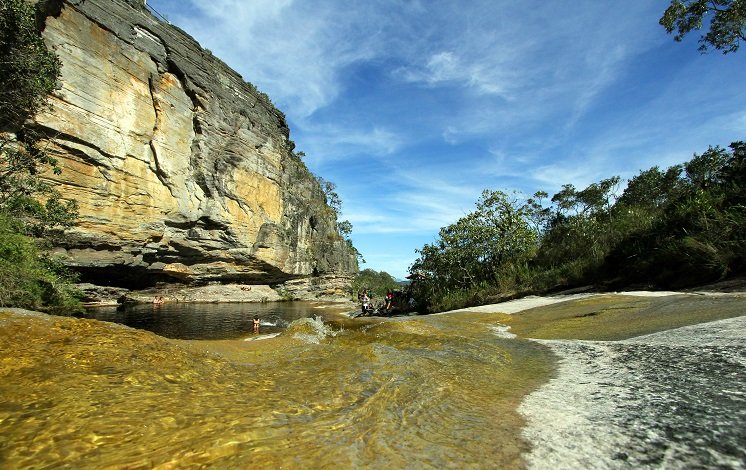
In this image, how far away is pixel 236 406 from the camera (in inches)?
118

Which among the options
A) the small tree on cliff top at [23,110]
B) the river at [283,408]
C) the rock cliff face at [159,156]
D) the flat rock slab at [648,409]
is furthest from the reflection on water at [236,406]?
the rock cliff face at [159,156]

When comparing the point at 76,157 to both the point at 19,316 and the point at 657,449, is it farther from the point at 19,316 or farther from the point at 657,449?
the point at 657,449

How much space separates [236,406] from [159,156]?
32.0m

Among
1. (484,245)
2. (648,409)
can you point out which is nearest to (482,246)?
(484,245)

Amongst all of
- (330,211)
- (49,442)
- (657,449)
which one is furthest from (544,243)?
(330,211)

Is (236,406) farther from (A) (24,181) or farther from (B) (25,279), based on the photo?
(A) (24,181)

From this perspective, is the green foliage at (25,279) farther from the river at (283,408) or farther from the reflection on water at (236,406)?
the reflection on water at (236,406)

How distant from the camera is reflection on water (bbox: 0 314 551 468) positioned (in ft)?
7.22

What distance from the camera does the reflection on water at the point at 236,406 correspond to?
Result: 220 cm

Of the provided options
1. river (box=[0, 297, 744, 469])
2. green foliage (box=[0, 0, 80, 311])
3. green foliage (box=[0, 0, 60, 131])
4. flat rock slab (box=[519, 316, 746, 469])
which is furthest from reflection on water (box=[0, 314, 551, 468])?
green foliage (box=[0, 0, 60, 131])

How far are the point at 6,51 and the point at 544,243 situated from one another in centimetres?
2876

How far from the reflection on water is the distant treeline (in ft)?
34.4

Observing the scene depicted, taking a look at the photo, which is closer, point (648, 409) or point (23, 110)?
point (648, 409)

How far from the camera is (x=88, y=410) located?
2.61m
